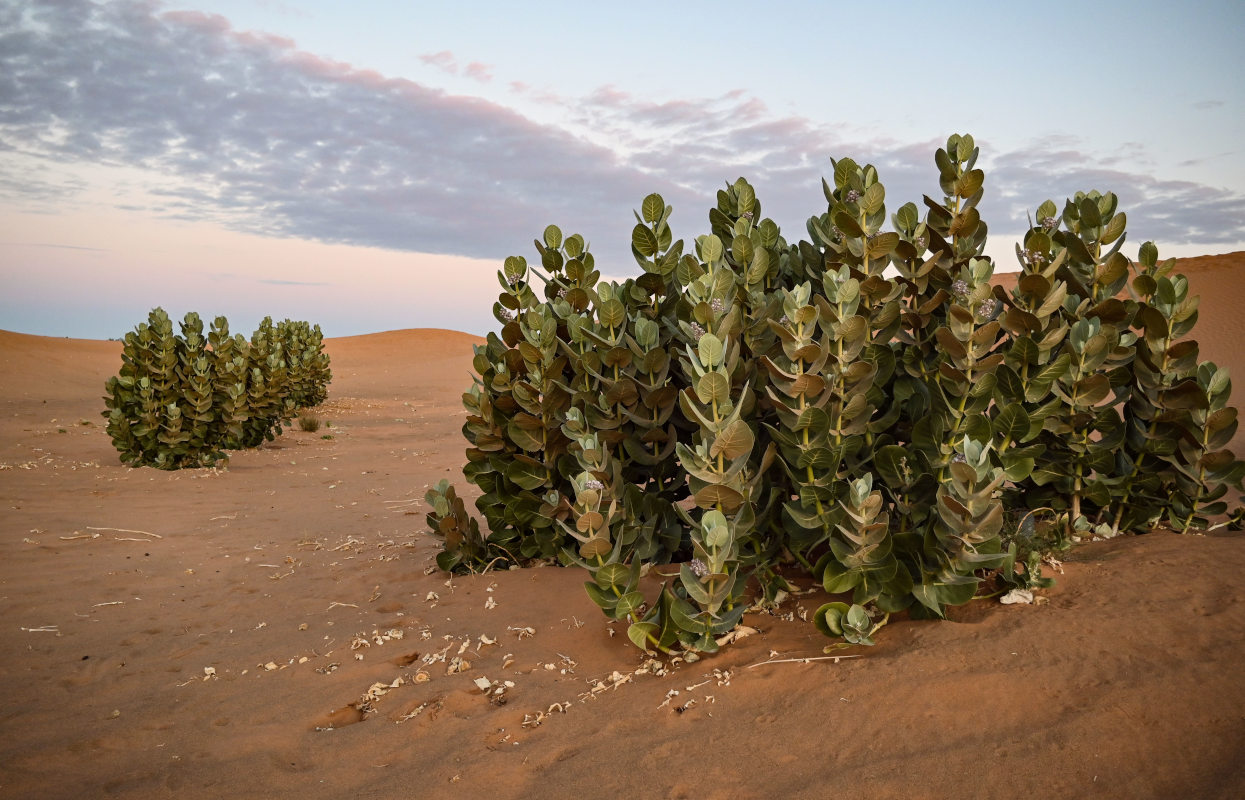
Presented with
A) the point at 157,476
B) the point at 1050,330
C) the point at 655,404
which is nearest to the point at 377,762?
the point at 655,404

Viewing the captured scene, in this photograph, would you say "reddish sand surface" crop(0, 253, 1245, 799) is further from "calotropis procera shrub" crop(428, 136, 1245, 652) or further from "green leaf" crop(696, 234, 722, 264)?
"green leaf" crop(696, 234, 722, 264)

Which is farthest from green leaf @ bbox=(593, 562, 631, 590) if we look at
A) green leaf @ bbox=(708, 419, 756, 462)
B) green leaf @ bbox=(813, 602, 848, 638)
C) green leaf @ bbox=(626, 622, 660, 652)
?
green leaf @ bbox=(813, 602, 848, 638)

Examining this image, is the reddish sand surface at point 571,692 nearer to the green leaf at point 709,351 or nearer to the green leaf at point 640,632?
the green leaf at point 640,632

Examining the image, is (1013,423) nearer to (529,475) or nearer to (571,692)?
(571,692)

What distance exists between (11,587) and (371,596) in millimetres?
2802

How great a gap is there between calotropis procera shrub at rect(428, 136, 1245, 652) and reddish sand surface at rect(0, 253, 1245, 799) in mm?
274

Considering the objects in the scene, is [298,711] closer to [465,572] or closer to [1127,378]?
[465,572]

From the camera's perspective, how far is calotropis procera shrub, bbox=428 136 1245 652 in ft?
10.6

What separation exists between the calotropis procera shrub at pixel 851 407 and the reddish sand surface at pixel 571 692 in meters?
0.27

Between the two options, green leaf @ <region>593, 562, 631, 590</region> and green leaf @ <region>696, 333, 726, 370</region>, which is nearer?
green leaf @ <region>696, 333, 726, 370</region>

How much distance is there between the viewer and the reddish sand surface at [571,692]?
8.14 ft

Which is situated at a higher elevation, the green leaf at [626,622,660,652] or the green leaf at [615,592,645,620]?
the green leaf at [615,592,645,620]

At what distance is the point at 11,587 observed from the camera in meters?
5.79

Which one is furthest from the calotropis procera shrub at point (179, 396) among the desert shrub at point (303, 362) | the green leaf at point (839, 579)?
the green leaf at point (839, 579)
